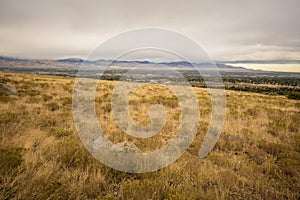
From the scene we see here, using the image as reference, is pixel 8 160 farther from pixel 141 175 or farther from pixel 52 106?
pixel 52 106

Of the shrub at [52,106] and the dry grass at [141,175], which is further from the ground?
the shrub at [52,106]

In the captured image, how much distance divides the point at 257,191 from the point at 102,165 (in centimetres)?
303

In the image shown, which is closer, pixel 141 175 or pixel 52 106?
pixel 141 175

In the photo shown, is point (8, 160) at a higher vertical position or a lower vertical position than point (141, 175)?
higher

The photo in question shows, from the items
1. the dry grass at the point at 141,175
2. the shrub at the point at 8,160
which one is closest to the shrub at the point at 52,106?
the dry grass at the point at 141,175

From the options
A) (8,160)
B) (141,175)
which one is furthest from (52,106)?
(141,175)

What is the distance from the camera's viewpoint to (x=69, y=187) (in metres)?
2.96

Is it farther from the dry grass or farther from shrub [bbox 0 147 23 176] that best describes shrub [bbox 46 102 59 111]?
shrub [bbox 0 147 23 176]

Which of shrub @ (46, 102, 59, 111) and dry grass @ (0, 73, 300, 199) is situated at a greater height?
shrub @ (46, 102, 59, 111)

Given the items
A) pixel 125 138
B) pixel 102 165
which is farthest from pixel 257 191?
pixel 125 138

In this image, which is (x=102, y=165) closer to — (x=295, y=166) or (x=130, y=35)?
(x=295, y=166)

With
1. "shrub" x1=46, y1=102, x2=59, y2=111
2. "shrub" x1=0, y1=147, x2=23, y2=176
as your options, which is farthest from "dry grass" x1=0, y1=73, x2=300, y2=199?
"shrub" x1=46, y1=102, x2=59, y2=111

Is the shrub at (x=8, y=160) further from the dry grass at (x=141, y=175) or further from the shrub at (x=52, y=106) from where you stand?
the shrub at (x=52, y=106)

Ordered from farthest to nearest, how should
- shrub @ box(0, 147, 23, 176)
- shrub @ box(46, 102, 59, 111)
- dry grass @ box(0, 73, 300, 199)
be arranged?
shrub @ box(46, 102, 59, 111) → shrub @ box(0, 147, 23, 176) → dry grass @ box(0, 73, 300, 199)
